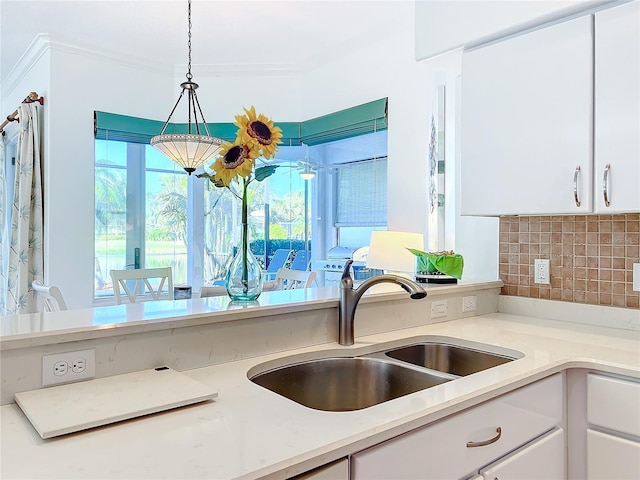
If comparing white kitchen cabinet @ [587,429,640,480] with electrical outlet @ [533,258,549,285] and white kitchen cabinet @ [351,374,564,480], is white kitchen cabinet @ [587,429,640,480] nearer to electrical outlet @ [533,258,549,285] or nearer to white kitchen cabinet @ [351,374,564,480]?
white kitchen cabinet @ [351,374,564,480]

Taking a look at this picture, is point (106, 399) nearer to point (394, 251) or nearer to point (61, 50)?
point (394, 251)

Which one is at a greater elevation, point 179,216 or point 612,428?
point 179,216

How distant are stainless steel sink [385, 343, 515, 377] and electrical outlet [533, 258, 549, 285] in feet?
2.43

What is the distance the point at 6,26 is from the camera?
353 centimetres

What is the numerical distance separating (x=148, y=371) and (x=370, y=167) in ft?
9.65

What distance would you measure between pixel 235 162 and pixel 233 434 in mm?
822

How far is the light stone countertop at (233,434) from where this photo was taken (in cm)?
77

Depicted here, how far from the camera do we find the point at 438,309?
2.04 meters

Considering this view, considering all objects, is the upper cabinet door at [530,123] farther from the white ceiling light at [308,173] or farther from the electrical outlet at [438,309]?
the white ceiling light at [308,173]

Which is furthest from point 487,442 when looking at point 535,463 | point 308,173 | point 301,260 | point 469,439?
point 308,173

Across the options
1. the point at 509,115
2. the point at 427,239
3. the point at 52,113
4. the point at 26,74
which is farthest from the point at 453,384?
the point at 26,74

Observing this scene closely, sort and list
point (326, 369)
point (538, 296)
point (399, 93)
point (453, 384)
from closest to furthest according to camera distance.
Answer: point (453, 384)
point (326, 369)
point (538, 296)
point (399, 93)

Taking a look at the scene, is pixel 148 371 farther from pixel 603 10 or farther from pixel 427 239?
pixel 427 239

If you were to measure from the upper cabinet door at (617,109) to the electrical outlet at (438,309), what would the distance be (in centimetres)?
69
